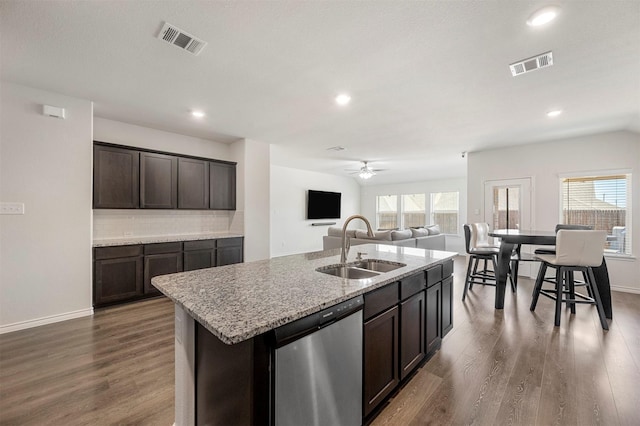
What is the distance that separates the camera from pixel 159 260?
3795mm

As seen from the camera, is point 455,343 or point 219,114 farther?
point 219,114

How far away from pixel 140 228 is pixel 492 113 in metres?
5.42

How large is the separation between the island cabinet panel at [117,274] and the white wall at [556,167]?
6.23 meters

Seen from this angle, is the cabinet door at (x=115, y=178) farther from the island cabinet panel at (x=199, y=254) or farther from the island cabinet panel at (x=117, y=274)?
the island cabinet panel at (x=199, y=254)

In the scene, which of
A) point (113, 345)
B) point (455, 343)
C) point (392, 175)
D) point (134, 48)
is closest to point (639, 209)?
point (455, 343)

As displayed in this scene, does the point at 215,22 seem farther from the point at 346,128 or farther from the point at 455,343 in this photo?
the point at 455,343

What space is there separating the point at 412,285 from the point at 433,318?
0.59 m

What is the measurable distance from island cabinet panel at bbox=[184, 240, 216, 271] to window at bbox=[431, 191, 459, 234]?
275 inches

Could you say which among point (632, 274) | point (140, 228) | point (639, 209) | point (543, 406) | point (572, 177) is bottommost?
point (543, 406)

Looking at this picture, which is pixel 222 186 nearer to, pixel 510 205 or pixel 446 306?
pixel 446 306

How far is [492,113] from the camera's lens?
348 cm

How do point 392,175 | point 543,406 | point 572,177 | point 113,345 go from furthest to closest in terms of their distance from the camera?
point 392,175 → point 572,177 → point 113,345 → point 543,406

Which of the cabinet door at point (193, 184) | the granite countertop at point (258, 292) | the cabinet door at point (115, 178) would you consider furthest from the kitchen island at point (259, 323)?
the cabinet door at point (193, 184)

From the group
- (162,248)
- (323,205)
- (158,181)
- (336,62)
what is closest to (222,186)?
(158,181)
